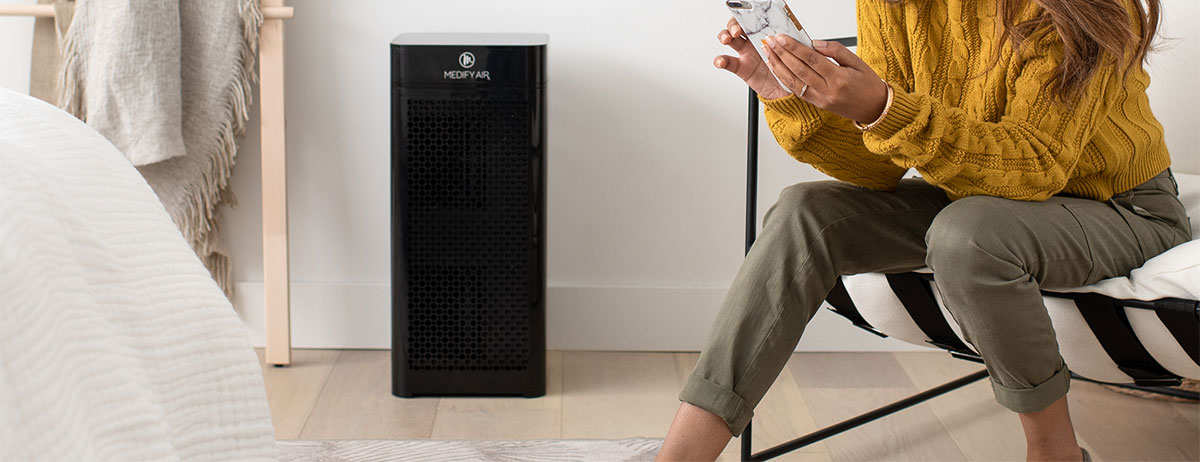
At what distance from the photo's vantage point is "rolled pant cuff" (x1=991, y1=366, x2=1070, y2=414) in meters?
1.09

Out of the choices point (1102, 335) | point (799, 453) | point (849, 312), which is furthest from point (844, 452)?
point (1102, 335)

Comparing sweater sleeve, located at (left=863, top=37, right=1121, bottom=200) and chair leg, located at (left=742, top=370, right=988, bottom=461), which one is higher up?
sweater sleeve, located at (left=863, top=37, right=1121, bottom=200)

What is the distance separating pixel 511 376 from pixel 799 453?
20.1 inches

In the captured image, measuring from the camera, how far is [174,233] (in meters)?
0.77

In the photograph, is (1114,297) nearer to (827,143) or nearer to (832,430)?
(827,143)

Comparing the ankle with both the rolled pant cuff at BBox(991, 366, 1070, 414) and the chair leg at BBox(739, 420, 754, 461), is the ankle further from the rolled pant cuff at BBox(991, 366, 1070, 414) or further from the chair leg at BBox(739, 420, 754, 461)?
the chair leg at BBox(739, 420, 754, 461)

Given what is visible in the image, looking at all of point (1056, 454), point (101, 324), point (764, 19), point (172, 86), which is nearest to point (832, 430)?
point (1056, 454)

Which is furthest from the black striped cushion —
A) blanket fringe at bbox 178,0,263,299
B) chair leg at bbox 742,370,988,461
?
blanket fringe at bbox 178,0,263,299

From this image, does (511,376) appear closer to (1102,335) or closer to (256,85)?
(256,85)

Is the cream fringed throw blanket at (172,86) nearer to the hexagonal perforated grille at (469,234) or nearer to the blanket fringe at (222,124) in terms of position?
the blanket fringe at (222,124)

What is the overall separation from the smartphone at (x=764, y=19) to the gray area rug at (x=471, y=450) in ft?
2.30

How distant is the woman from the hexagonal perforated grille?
587 mm

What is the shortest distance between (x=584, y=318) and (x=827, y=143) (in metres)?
0.89

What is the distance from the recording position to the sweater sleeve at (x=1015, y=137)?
3.47 feet
